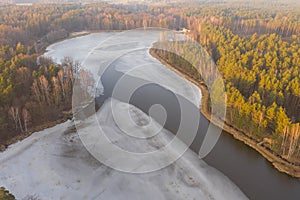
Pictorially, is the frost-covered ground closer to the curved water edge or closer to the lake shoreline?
the curved water edge

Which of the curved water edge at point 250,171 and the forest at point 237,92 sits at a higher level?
the forest at point 237,92

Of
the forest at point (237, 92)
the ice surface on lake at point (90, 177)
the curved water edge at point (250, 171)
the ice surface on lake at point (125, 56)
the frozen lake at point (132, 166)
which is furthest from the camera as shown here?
the ice surface on lake at point (125, 56)

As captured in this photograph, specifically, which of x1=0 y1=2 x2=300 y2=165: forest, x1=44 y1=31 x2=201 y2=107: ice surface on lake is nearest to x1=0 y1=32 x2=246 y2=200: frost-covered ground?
x1=0 y1=2 x2=300 y2=165: forest

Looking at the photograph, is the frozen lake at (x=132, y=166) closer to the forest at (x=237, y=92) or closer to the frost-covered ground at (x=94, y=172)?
the frost-covered ground at (x=94, y=172)

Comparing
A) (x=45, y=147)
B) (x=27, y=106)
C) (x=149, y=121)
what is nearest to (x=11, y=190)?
(x=45, y=147)

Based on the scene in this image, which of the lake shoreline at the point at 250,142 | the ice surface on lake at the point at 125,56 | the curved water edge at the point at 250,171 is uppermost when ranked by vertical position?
the ice surface on lake at the point at 125,56

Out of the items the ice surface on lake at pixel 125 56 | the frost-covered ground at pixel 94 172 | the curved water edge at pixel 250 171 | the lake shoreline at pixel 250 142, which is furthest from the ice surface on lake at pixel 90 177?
the ice surface on lake at pixel 125 56

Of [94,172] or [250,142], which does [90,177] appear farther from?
[250,142]

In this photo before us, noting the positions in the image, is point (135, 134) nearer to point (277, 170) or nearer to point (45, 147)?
point (45, 147)
